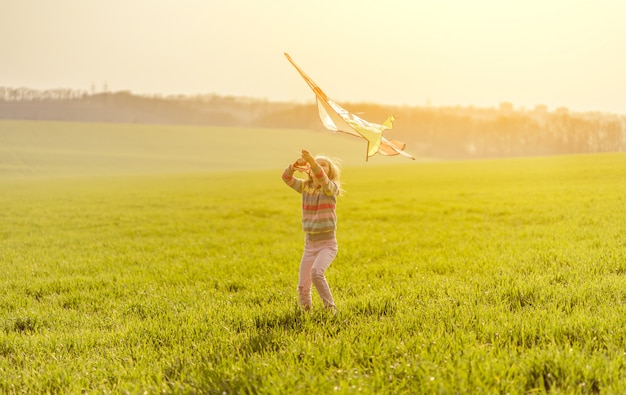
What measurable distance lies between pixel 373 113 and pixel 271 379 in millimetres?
161165

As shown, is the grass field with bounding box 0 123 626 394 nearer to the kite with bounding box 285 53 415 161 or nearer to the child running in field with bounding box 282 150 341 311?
the child running in field with bounding box 282 150 341 311

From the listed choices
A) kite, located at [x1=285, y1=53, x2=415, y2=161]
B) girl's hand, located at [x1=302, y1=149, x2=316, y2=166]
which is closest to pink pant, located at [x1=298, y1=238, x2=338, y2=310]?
girl's hand, located at [x1=302, y1=149, x2=316, y2=166]

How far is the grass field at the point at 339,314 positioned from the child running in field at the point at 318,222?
0.37 metres

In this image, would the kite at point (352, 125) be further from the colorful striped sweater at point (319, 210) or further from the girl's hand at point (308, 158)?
the colorful striped sweater at point (319, 210)

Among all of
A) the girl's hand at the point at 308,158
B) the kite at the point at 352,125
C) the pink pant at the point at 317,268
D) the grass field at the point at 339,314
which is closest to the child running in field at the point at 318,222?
the pink pant at the point at 317,268

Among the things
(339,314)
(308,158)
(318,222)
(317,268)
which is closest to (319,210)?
(318,222)

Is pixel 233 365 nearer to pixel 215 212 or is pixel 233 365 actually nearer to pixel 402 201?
pixel 215 212

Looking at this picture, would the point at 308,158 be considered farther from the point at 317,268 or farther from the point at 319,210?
the point at 317,268

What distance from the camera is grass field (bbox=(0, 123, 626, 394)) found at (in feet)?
14.6

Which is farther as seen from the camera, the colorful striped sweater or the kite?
the colorful striped sweater

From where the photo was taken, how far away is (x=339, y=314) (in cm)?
629

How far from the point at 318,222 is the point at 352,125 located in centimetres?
192

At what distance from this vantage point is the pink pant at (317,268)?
6483 millimetres

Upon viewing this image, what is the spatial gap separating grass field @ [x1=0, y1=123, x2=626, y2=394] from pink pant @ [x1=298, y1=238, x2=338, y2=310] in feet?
0.85
